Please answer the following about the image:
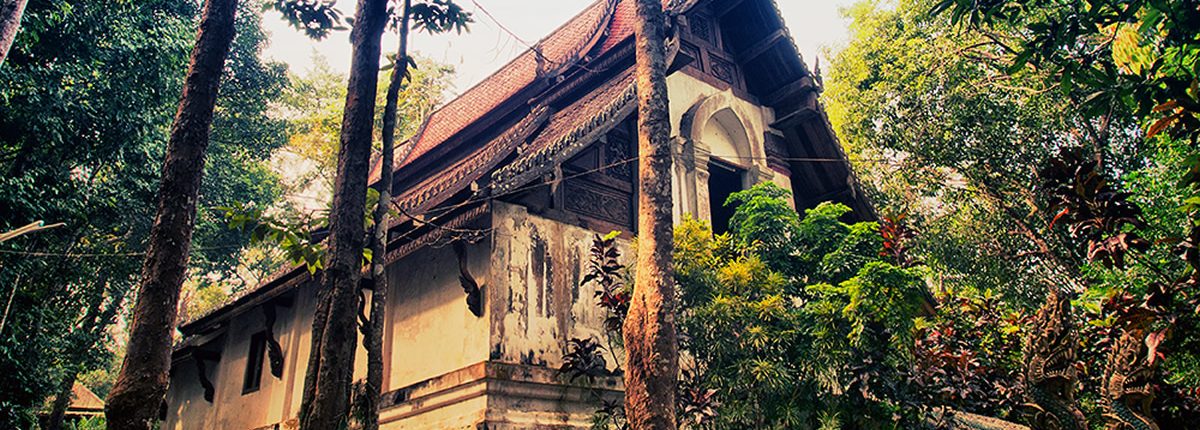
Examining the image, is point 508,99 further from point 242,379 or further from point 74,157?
point 74,157

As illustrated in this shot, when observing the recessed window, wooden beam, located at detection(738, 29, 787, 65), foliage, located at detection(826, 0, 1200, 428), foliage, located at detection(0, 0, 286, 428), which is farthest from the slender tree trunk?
the recessed window

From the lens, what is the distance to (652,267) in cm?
561

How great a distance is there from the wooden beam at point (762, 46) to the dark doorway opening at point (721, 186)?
1.66 meters

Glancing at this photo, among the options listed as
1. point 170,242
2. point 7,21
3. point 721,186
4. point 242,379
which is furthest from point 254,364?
point 170,242

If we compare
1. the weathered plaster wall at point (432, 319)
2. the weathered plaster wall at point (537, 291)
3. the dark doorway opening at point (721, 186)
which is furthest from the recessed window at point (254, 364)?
the dark doorway opening at point (721, 186)

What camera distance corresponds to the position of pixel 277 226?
5.39 meters

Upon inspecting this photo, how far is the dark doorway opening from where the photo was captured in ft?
34.3

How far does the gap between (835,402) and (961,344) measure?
235 cm

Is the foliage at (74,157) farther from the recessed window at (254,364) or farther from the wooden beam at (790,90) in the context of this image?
the wooden beam at (790,90)

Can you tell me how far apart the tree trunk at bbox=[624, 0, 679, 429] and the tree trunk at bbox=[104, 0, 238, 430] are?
284 cm

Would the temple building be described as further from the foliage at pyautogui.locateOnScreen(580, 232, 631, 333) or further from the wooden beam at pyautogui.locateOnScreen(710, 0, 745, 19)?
the foliage at pyautogui.locateOnScreen(580, 232, 631, 333)

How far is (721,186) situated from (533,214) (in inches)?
167

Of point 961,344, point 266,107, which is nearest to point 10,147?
point 266,107

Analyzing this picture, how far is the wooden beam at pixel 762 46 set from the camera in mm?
10773
